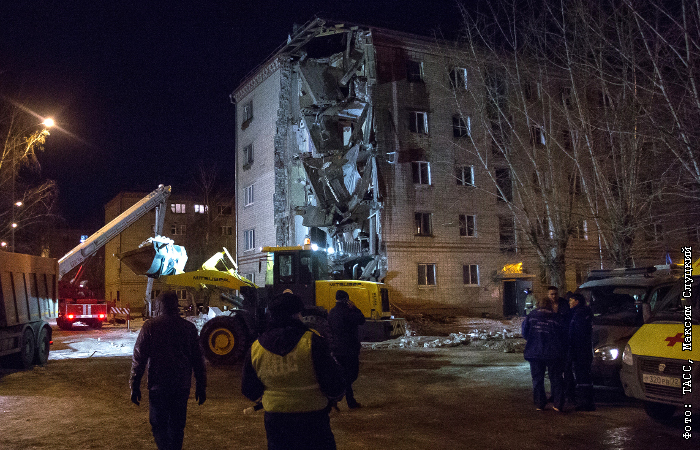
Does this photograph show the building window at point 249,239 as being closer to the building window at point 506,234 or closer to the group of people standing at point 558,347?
the building window at point 506,234

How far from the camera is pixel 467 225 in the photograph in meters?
29.5

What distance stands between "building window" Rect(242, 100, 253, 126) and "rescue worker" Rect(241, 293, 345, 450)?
32.1 meters

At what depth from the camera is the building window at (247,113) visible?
115ft

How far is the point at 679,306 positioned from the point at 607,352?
142 centimetres

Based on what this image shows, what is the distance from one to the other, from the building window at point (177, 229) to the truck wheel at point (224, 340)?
39.3 m

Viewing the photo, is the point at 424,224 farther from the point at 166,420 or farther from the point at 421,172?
the point at 166,420

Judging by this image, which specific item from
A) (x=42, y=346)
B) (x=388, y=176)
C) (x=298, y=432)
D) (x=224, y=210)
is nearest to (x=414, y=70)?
(x=388, y=176)

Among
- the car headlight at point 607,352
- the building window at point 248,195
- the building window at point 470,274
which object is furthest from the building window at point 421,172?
the car headlight at point 607,352

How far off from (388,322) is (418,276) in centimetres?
1155

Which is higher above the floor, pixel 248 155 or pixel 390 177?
pixel 248 155

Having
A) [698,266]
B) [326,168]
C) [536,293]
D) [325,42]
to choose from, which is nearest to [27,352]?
[698,266]

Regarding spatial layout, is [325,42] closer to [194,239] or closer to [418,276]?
[418,276]

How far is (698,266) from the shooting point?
8609mm

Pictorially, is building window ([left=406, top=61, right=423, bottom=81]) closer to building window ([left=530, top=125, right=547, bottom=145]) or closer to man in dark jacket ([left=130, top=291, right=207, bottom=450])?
building window ([left=530, top=125, right=547, bottom=145])
